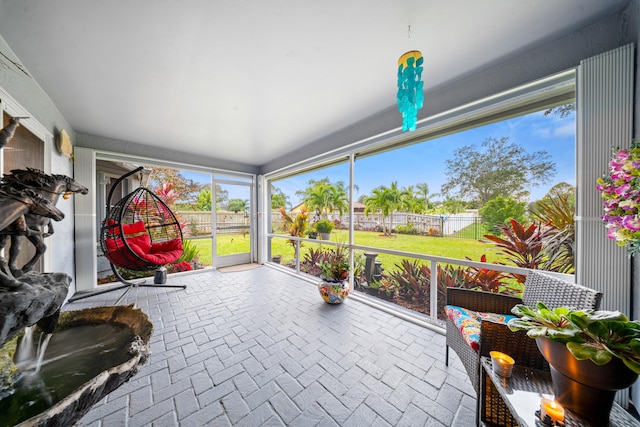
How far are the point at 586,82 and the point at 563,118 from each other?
0.42 metres

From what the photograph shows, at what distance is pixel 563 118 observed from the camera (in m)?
1.78

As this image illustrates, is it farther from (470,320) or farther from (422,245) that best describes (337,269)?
(470,320)

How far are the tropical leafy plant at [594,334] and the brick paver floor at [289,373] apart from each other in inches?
39.0

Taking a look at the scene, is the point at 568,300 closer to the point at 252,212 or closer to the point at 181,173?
the point at 252,212

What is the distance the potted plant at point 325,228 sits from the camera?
4.16 m

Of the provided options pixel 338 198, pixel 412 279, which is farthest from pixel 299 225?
pixel 412 279

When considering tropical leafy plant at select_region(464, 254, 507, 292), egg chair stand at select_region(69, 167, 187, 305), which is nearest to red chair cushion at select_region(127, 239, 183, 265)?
egg chair stand at select_region(69, 167, 187, 305)

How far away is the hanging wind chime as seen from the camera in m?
1.29

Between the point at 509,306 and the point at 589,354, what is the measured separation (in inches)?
47.0

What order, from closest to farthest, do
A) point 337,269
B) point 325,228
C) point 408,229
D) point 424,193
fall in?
point 337,269
point 424,193
point 408,229
point 325,228

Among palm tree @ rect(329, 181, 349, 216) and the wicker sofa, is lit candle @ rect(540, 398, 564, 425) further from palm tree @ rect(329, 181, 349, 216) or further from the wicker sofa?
palm tree @ rect(329, 181, 349, 216)

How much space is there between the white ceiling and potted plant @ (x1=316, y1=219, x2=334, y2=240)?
7.20ft

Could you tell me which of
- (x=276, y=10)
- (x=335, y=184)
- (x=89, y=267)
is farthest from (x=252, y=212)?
(x=276, y=10)

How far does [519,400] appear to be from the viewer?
0.88 metres
